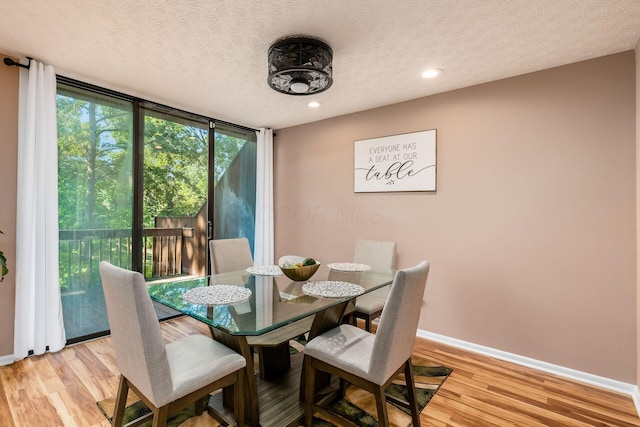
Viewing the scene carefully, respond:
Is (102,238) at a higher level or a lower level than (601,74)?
lower

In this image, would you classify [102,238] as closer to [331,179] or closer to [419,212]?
[331,179]

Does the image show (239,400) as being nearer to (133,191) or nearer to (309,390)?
(309,390)

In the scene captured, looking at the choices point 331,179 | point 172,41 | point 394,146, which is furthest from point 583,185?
point 172,41

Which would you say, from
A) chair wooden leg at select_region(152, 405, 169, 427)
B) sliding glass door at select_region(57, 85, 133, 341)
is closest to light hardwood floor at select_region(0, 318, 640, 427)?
sliding glass door at select_region(57, 85, 133, 341)

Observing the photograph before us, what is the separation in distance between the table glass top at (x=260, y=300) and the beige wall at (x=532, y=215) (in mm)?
914

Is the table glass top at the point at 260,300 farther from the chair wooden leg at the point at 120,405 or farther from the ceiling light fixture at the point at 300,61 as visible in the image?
the ceiling light fixture at the point at 300,61

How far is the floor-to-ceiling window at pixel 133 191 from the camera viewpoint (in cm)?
281

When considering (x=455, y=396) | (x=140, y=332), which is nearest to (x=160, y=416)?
(x=140, y=332)

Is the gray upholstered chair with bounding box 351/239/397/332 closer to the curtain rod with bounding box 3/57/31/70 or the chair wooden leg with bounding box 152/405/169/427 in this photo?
the chair wooden leg with bounding box 152/405/169/427

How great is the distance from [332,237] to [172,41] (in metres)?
2.57

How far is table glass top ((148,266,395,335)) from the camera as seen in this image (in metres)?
1.51

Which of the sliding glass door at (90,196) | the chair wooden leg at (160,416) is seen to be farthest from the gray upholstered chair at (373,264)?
the sliding glass door at (90,196)

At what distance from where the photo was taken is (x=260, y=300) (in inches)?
72.8

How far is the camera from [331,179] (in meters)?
3.87
